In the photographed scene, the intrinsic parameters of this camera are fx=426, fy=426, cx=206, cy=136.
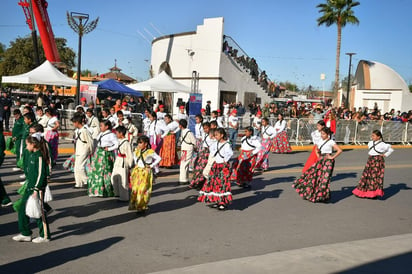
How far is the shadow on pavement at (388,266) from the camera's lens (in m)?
5.36

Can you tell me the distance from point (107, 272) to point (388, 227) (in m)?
5.44

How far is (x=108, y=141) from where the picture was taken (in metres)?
8.68

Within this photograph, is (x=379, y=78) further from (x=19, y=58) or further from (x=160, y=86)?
(x=19, y=58)

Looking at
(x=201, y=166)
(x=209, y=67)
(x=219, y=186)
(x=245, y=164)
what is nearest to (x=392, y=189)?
(x=245, y=164)

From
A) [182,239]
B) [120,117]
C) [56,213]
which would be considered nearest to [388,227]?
[182,239]

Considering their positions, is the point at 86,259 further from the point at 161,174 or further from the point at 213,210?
the point at 161,174

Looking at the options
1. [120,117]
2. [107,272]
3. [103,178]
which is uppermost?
[120,117]

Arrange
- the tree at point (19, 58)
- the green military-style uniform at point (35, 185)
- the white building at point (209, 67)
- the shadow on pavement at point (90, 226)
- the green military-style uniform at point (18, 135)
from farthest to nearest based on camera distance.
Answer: the tree at point (19, 58), the white building at point (209, 67), the green military-style uniform at point (18, 135), the shadow on pavement at point (90, 226), the green military-style uniform at point (35, 185)

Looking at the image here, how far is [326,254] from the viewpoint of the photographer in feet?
19.1

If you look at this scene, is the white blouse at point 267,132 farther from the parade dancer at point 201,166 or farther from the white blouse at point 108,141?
the white blouse at point 108,141

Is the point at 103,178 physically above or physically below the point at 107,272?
above

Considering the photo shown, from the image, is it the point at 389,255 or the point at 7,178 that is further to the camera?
the point at 7,178

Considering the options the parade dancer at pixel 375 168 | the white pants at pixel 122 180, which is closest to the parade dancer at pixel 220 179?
the white pants at pixel 122 180

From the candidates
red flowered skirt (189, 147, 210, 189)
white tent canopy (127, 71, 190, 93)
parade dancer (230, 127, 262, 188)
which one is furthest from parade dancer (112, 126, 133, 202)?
white tent canopy (127, 71, 190, 93)
